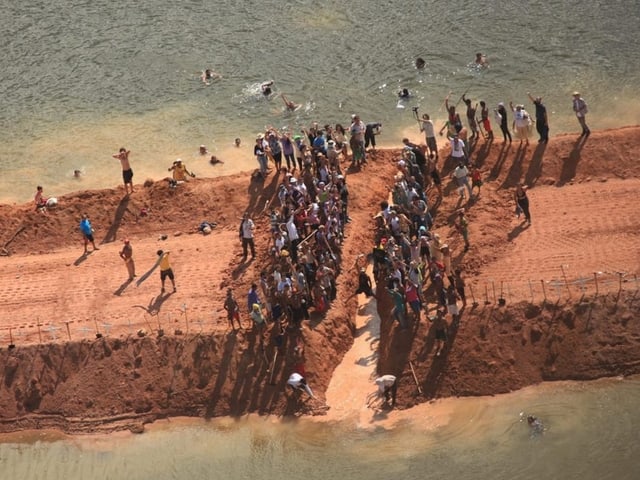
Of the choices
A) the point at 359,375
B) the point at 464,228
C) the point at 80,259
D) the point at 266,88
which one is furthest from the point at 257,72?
the point at 359,375

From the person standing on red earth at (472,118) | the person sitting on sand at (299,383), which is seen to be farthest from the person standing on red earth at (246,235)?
the person standing on red earth at (472,118)

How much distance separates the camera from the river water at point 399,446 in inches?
1074

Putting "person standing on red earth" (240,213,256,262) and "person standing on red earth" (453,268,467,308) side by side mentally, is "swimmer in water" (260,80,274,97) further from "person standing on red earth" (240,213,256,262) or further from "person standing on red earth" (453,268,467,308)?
"person standing on red earth" (453,268,467,308)

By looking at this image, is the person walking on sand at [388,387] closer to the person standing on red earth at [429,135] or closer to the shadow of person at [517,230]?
the shadow of person at [517,230]

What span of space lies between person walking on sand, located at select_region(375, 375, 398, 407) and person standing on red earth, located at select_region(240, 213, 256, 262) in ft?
21.1

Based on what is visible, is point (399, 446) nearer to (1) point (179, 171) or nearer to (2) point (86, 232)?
(2) point (86, 232)

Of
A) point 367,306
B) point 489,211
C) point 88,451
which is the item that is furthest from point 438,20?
point 88,451

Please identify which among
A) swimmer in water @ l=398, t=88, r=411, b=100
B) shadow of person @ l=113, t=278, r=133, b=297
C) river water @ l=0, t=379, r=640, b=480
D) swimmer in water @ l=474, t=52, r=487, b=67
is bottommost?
river water @ l=0, t=379, r=640, b=480

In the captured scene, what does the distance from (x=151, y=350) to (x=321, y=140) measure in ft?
29.4

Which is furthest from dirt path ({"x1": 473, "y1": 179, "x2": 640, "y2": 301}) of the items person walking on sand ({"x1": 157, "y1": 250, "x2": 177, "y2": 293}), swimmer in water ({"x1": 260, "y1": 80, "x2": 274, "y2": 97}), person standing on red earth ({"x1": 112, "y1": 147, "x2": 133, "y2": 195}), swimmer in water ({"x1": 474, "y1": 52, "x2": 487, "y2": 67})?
swimmer in water ({"x1": 260, "y1": 80, "x2": 274, "y2": 97})

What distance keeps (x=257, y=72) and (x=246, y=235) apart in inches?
517

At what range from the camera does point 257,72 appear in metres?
45.5

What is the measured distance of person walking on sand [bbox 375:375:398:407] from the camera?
2928 centimetres

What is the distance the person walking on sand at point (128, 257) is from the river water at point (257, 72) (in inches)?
245
